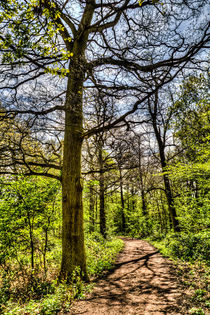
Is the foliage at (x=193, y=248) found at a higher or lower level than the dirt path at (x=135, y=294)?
higher

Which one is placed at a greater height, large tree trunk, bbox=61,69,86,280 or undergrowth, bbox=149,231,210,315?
large tree trunk, bbox=61,69,86,280

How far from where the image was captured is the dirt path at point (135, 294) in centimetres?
332

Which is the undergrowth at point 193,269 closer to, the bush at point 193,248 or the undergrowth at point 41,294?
the bush at point 193,248

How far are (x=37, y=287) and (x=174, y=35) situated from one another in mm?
6761

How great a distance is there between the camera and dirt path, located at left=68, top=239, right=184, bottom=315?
332 cm

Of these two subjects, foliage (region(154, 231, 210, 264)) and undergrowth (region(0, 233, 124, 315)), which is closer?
undergrowth (region(0, 233, 124, 315))

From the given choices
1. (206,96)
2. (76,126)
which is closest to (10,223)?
(76,126)

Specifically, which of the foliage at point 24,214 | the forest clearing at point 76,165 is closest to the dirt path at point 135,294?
the forest clearing at point 76,165

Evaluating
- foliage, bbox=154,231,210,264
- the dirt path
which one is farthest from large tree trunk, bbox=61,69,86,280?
foliage, bbox=154,231,210,264

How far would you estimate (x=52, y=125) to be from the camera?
4746mm

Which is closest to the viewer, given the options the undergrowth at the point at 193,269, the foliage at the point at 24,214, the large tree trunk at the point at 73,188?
the undergrowth at the point at 193,269

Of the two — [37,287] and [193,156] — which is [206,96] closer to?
[193,156]

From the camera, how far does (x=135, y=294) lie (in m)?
4.08

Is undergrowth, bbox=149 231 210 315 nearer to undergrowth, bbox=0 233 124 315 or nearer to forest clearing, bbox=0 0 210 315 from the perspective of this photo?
forest clearing, bbox=0 0 210 315
